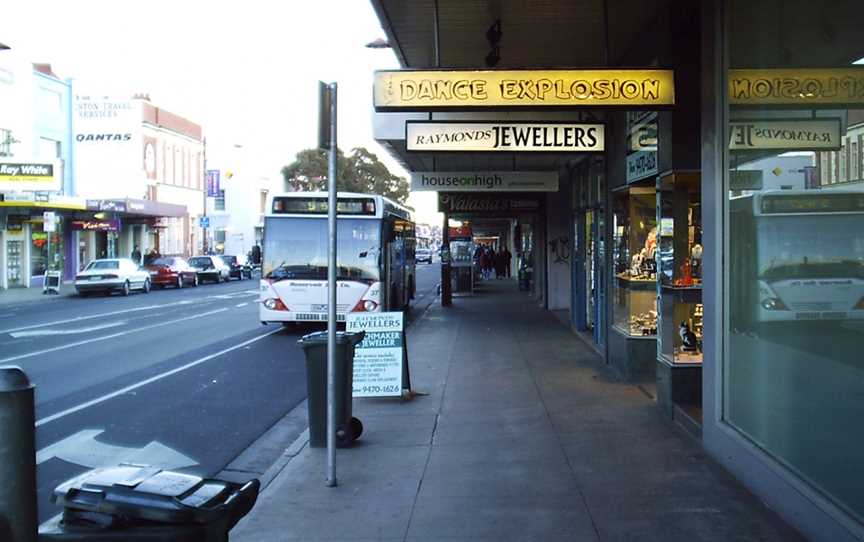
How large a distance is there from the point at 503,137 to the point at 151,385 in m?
6.63

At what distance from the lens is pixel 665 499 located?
6.30 meters

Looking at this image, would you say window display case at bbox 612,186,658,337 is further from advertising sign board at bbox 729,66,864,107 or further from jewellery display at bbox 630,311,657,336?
advertising sign board at bbox 729,66,864,107

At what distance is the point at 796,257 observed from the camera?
5613 mm

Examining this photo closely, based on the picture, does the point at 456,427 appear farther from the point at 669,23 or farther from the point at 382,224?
the point at 382,224

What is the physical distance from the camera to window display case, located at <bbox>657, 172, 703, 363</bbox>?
354 inches

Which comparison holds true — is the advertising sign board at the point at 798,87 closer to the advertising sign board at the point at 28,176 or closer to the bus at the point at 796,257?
the bus at the point at 796,257

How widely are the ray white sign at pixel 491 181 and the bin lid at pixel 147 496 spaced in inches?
597

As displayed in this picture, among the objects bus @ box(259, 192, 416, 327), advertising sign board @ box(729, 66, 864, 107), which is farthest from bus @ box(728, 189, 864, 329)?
bus @ box(259, 192, 416, 327)

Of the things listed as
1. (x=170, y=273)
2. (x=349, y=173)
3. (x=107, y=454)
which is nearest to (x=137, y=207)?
(x=170, y=273)

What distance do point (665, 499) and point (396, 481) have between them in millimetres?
2107

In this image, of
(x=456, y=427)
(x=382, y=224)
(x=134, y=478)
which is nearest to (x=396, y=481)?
(x=456, y=427)

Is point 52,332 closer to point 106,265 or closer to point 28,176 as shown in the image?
point 106,265

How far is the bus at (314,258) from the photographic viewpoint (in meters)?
18.5

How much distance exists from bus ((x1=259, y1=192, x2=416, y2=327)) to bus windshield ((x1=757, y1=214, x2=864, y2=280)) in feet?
42.3
